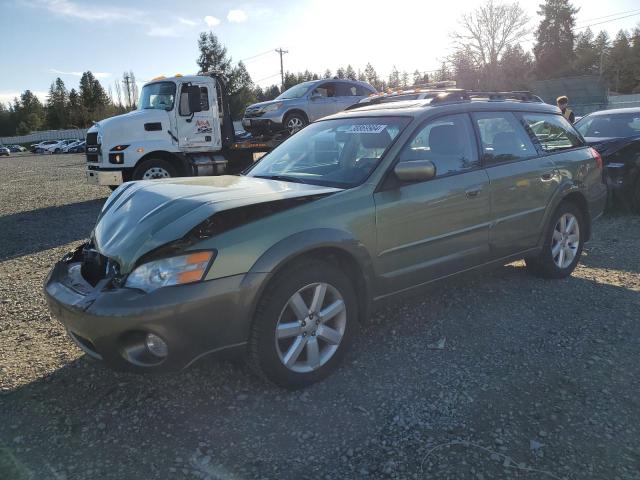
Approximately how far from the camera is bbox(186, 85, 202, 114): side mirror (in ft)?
36.8

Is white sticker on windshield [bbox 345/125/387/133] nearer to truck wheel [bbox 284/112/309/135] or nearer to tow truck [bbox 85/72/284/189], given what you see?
tow truck [bbox 85/72/284/189]

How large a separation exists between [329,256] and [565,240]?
3010mm

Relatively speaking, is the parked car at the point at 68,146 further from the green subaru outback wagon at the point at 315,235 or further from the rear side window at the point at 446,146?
the rear side window at the point at 446,146

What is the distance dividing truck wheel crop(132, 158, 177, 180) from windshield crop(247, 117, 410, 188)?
6988mm

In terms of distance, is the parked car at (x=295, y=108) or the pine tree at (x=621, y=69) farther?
the pine tree at (x=621, y=69)

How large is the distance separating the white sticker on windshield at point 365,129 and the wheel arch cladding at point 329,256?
106 cm

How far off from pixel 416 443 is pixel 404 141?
2054 millimetres

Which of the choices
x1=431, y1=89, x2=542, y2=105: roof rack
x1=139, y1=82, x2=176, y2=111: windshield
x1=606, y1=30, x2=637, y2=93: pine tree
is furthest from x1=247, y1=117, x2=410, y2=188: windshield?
x1=606, y1=30, x2=637, y2=93: pine tree

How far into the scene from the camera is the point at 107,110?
255ft

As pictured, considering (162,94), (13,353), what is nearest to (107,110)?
(162,94)

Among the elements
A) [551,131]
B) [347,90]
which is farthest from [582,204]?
[347,90]

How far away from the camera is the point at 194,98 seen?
11234 mm

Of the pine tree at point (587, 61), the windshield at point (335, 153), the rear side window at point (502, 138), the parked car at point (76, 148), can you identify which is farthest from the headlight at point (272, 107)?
the pine tree at point (587, 61)

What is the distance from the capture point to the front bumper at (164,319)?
2.67 m
